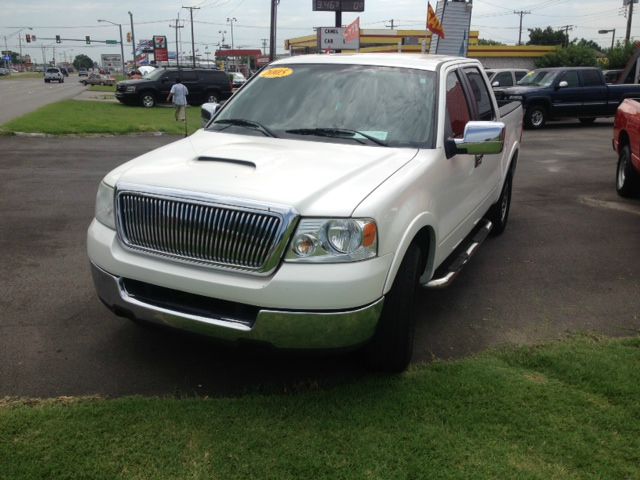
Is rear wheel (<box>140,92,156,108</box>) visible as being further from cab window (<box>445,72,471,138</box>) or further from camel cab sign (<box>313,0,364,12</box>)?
cab window (<box>445,72,471,138</box>)

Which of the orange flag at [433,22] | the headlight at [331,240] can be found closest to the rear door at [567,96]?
the orange flag at [433,22]

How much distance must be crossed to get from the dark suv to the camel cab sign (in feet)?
23.4

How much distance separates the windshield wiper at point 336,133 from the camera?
412 cm

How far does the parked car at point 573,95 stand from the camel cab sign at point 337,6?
7.58 metres

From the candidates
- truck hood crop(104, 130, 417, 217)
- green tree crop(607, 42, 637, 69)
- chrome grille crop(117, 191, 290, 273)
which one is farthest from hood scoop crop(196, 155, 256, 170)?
green tree crop(607, 42, 637, 69)

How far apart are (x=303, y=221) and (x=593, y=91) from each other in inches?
743

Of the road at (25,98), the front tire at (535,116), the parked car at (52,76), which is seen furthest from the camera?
the parked car at (52,76)

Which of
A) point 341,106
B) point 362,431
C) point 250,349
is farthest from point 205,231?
point 341,106

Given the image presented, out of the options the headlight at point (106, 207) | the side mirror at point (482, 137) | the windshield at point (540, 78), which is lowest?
the headlight at point (106, 207)

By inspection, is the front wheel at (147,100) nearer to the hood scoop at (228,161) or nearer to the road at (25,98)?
the road at (25,98)

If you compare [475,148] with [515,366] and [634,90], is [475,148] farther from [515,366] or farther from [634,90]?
[634,90]

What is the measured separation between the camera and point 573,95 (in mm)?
19359

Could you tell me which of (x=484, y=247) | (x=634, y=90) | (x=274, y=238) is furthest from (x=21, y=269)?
(x=634, y=90)

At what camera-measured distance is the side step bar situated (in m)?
4.02
